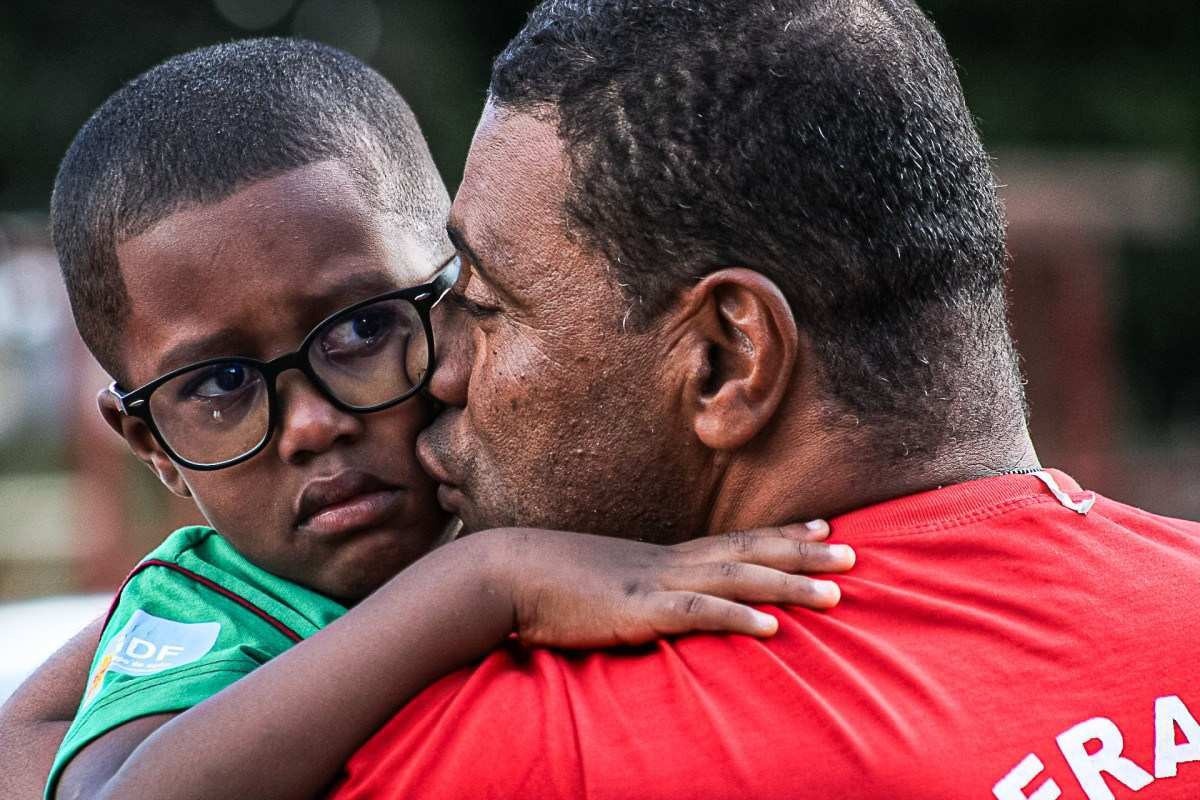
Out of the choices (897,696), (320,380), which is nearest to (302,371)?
(320,380)

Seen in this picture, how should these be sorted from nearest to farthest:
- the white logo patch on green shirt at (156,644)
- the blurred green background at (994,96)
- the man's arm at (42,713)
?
the white logo patch on green shirt at (156,644)
the man's arm at (42,713)
the blurred green background at (994,96)

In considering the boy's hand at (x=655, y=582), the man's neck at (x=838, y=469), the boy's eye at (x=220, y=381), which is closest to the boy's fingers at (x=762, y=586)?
the boy's hand at (x=655, y=582)

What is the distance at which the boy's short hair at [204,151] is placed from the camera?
2.78 metres

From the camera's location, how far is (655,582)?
209cm

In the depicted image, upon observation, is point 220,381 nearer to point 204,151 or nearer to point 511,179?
point 204,151

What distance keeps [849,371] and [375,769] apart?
909 millimetres

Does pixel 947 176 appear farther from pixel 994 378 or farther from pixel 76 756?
pixel 76 756

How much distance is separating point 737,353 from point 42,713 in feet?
5.58

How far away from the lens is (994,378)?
2.29m

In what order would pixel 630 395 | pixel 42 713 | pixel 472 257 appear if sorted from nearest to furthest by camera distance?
pixel 630 395 < pixel 472 257 < pixel 42 713

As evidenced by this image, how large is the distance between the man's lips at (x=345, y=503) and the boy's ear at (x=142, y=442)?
0.36 m

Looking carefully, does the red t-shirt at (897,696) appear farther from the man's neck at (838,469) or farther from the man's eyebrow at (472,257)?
the man's eyebrow at (472,257)

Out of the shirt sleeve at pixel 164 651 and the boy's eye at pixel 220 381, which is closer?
the shirt sleeve at pixel 164 651

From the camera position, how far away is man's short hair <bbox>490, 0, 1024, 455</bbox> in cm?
216
